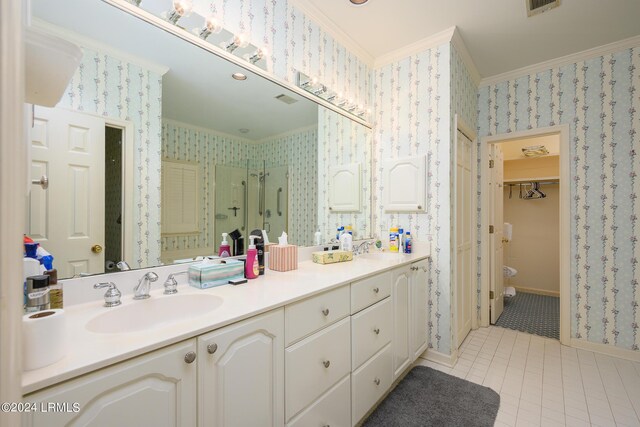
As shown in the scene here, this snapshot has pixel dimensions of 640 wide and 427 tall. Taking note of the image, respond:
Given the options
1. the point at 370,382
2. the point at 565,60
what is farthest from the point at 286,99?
the point at 565,60

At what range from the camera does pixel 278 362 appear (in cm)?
108

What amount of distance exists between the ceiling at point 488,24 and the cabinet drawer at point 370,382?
2.37 metres

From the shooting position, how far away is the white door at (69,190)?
98 cm

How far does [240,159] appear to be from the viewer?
163cm

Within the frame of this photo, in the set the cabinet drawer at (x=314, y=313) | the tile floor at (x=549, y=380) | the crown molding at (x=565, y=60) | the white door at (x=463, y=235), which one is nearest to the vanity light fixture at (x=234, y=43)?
the cabinet drawer at (x=314, y=313)

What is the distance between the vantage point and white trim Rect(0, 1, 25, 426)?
418 millimetres

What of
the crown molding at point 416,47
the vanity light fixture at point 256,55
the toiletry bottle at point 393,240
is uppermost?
the crown molding at point 416,47

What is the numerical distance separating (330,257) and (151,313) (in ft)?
3.75

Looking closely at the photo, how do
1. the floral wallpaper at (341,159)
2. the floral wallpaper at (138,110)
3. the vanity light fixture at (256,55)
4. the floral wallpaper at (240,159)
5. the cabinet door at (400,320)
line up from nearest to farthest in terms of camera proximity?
the floral wallpaper at (138,110) → the floral wallpaper at (240,159) → the vanity light fixture at (256,55) → the cabinet door at (400,320) → the floral wallpaper at (341,159)

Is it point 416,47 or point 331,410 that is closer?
point 331,410

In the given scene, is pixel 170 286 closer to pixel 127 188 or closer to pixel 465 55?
pixel 127 188

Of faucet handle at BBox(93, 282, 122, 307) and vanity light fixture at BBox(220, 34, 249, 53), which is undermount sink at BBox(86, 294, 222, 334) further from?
vanity light fixture at BBox(220, 34, 249, 53)

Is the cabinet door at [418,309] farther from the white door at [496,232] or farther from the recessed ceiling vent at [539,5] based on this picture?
the recessed ceiling vent at [539,5]

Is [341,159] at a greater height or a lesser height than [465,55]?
lesser
